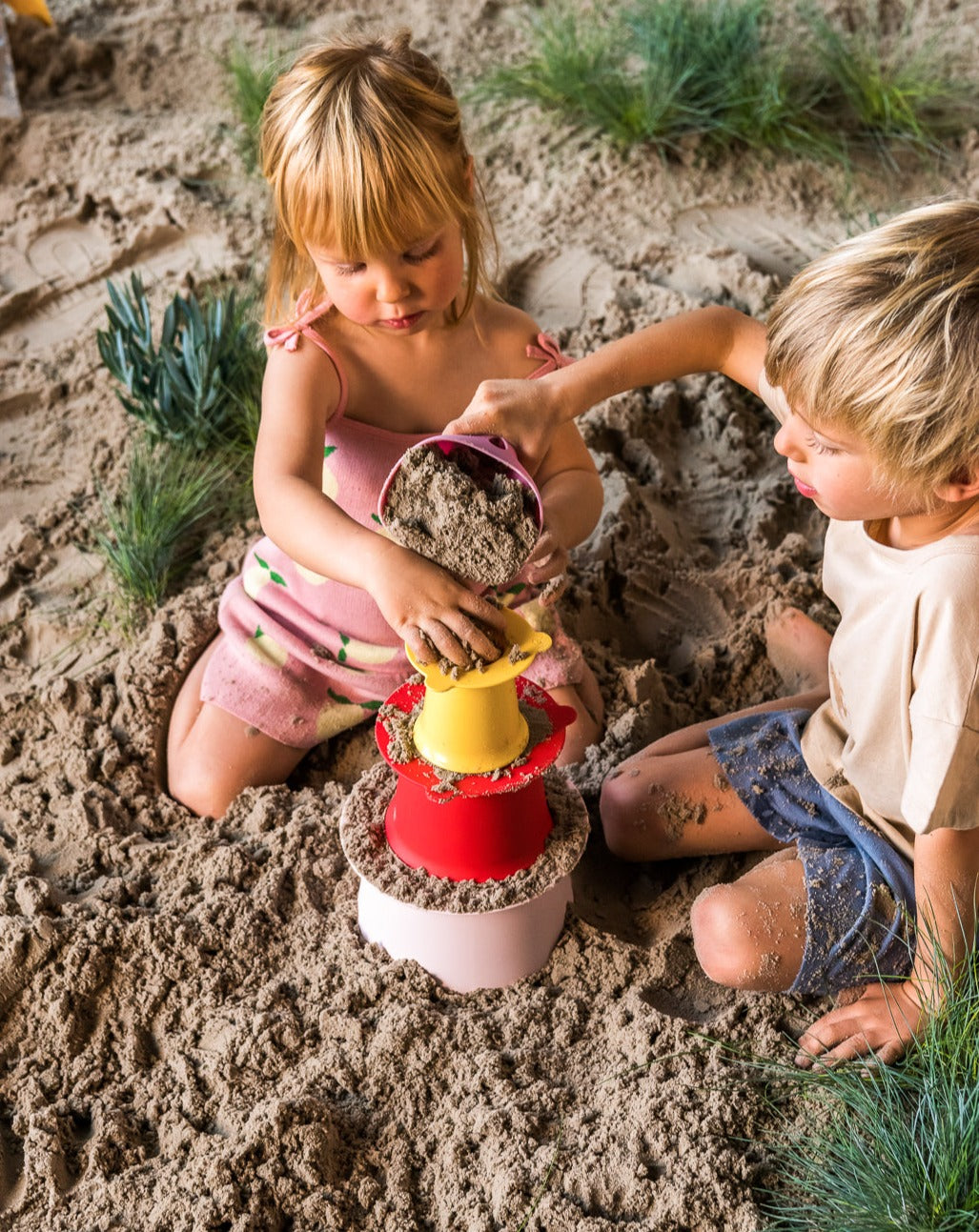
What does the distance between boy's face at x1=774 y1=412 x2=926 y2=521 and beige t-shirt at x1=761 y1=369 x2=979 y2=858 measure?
7 cm

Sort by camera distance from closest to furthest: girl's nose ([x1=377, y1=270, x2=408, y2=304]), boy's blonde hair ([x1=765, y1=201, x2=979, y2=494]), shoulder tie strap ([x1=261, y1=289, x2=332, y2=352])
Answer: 1. boy's blonde hair ([x1=765, y1=201, x2=979, y2=494])
2. girl's nose ([x1=377, y1=270, x2=408, y2=304])
3. shoulder tie strap ([x1=261, y1=289, x2=332, y2=352])

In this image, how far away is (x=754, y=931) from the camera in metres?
1.72

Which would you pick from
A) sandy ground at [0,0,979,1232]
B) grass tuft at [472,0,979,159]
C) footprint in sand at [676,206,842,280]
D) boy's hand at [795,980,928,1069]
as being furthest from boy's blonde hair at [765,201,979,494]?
grass tuft at [472,0,979,159]

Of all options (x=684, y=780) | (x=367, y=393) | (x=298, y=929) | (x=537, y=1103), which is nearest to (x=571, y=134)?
(x=367, y=393)

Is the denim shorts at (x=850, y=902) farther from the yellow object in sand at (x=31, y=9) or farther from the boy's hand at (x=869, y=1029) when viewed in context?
the yellow object in sand at (x=31, y=9)

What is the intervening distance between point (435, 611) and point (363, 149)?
23.7 inches

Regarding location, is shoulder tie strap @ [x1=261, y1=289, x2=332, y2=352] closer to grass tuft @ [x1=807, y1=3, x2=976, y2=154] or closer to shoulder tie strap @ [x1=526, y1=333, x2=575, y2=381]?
shoulder tie strap @ [x1=526, y1=333, x2=575, y2=381]

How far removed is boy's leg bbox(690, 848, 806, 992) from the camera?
1724mm

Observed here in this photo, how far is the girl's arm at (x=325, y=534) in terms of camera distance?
5.12 feet

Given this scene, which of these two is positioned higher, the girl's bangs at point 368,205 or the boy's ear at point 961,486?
the girl's bangs at point 368,205

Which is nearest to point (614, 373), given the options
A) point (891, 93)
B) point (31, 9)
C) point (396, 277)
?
point (396, 277)

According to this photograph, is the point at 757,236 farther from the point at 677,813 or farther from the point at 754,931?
the point at 754,931

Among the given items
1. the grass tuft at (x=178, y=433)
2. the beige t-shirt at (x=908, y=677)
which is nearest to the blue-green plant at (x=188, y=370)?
the grass tuft at (x=178, y=433)

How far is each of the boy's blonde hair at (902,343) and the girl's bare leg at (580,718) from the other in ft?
2.43
